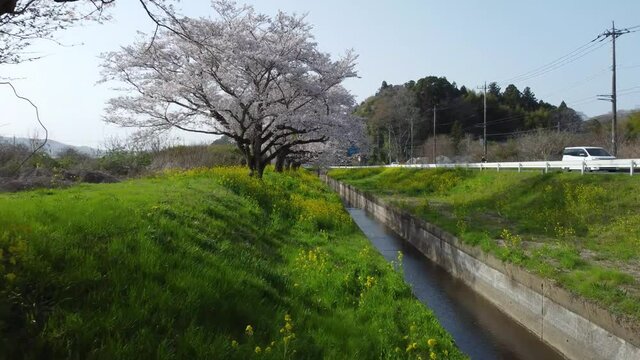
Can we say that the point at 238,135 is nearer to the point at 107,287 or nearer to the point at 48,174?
the point at 48,174

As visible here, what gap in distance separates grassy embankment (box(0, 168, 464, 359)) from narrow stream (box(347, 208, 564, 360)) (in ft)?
7.12

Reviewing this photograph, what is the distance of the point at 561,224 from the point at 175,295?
1317 centimetres

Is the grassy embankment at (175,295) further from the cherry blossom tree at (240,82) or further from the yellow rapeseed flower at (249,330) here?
the cherry blossom tree at (240,82)

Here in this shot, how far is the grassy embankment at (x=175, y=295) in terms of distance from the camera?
3541mm

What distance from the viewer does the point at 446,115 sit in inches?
3238

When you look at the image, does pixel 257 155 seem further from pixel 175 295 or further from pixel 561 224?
pixel 175 295

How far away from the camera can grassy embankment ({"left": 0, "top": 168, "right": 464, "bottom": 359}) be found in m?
3.54

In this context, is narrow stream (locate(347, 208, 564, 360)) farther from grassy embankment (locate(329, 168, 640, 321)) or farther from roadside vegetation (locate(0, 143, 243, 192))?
roadside vegetation (locate(0, 143, 243, 192))

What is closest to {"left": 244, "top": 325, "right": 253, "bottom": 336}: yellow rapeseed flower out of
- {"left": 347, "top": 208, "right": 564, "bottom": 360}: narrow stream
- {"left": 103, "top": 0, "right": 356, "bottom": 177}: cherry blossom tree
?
{"left": 347, "top": 208, "right": 564, "bottom": 360}: narrow stream

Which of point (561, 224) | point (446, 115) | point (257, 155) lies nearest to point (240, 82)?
point (257, 155)

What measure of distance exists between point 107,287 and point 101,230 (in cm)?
152

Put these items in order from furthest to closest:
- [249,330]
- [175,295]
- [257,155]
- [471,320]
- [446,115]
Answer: [446,115], [257,155], [471,320], [175,295], [249,330]

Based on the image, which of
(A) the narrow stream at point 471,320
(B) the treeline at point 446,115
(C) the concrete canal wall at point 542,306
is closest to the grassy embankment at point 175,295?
(A) the narrow stream at point 471,320

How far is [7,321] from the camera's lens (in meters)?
3.38
